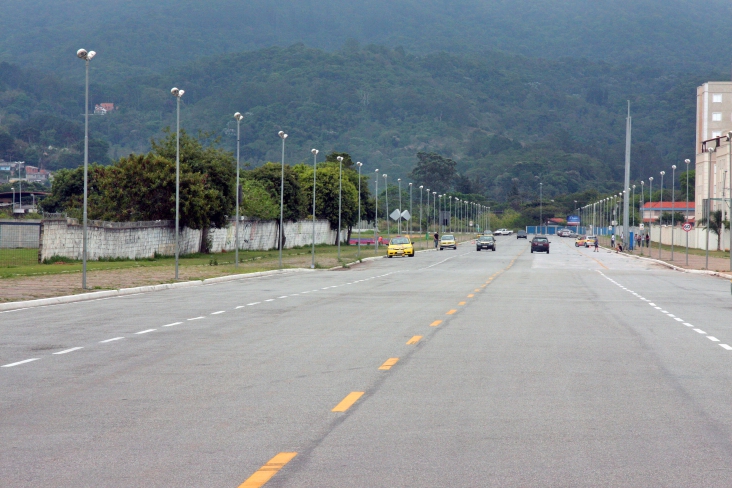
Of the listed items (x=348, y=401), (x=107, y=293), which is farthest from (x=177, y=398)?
(x=107, y=293)

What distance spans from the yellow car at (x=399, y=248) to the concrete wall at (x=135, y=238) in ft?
33.9

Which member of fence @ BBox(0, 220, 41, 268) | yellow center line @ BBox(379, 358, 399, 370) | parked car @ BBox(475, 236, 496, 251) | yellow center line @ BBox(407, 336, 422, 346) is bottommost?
yellow center line @ BBox(407, 336, 422, 346)

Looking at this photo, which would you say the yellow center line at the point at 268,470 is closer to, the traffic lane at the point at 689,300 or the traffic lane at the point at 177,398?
the traffic lane at the point at 177,398

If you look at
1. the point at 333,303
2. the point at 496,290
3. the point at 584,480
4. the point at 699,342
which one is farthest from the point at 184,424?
the point at 496,290

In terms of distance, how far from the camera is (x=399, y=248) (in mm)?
77562

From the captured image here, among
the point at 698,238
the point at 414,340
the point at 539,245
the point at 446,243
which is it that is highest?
the point at 698,238

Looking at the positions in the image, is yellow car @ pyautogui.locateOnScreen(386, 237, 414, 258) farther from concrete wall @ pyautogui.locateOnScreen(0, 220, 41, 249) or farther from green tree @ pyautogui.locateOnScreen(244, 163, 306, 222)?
concrete wall @ pyautogui.locateOnScreen(0, 220, 41, 249)

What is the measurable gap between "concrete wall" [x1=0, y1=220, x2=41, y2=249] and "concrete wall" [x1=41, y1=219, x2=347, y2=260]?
9905mm

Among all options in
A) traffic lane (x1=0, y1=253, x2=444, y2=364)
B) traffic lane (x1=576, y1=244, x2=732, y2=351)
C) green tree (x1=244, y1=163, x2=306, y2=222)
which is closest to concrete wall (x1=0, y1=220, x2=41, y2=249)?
green tree (x1=244, y1=163, x2=306, y2=222)

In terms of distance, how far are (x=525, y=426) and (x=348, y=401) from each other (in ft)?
6.99

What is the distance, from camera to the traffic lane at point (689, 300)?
66.0 feet

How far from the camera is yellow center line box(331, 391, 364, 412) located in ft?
33.1

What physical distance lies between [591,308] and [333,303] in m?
6.74

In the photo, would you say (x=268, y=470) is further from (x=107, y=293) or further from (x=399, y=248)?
(x=399, y=248)
